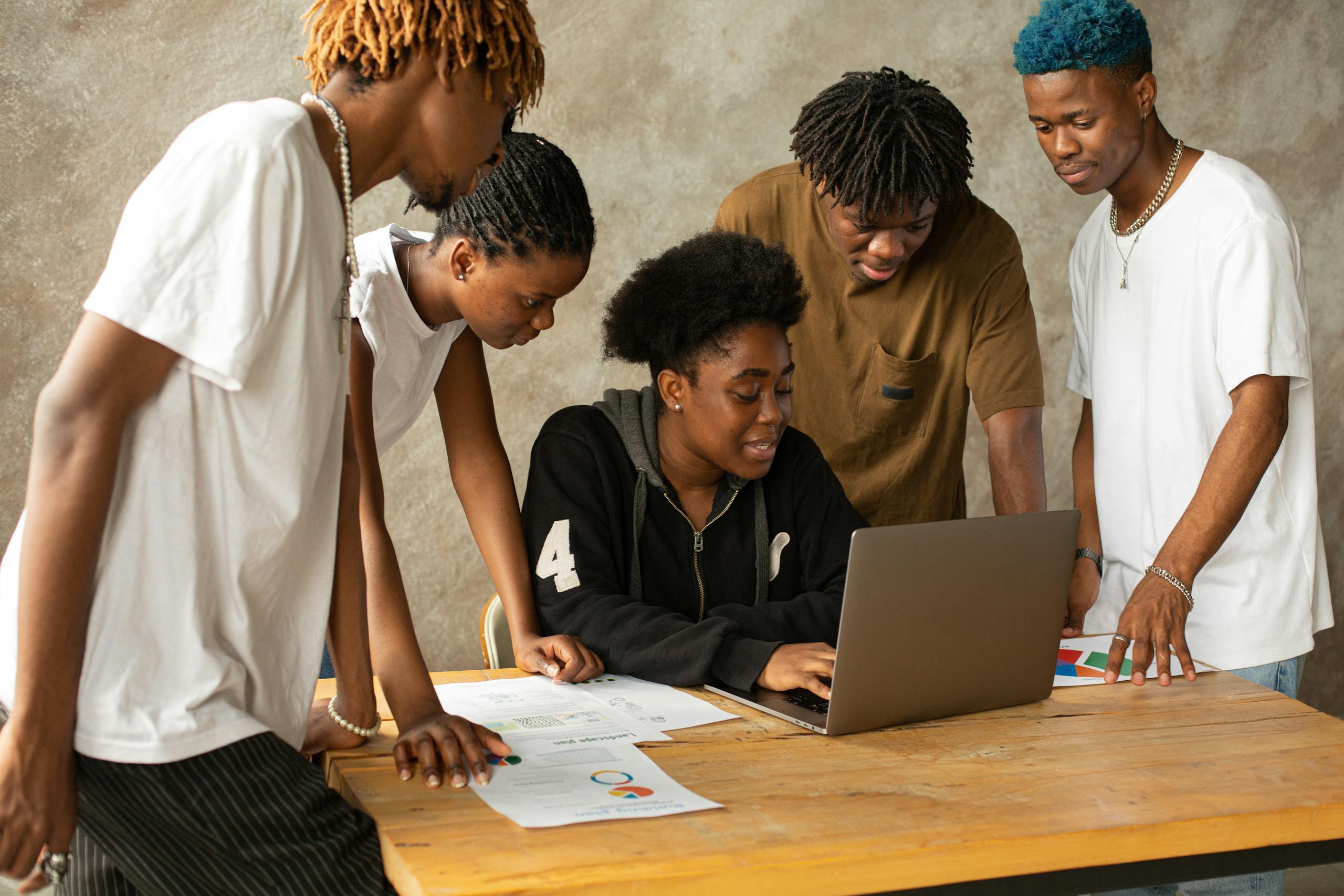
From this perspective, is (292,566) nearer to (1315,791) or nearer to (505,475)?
(505,475)

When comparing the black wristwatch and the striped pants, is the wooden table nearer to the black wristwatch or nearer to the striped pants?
the striped pants

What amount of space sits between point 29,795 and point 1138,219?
2.02 m

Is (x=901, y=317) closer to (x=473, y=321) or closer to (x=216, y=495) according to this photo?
(x=473, y=321)

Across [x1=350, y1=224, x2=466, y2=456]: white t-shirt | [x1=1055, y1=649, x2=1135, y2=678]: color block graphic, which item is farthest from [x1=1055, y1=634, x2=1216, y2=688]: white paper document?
[x1=350, y1=224, x2=466, y2=456]: white t-shirt

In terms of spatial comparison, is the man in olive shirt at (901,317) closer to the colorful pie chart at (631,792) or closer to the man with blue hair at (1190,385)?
the man with blue hair at (1190,385)

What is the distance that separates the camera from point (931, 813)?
4.16 ft

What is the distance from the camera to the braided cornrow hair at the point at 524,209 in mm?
1741

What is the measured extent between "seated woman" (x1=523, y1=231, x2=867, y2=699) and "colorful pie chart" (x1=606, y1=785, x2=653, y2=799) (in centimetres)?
59

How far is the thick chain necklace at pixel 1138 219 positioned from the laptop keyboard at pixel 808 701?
1087 mm

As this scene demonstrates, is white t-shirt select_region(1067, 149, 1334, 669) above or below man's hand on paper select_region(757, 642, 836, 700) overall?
above

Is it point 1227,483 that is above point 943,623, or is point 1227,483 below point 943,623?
above

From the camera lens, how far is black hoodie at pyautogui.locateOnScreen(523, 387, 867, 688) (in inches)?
73.8

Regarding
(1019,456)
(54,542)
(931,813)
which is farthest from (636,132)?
(54,542)

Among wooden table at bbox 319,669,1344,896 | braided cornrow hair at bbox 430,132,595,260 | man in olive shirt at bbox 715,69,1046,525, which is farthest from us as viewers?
man in olive shirt at bbox 715,69,1046,525
